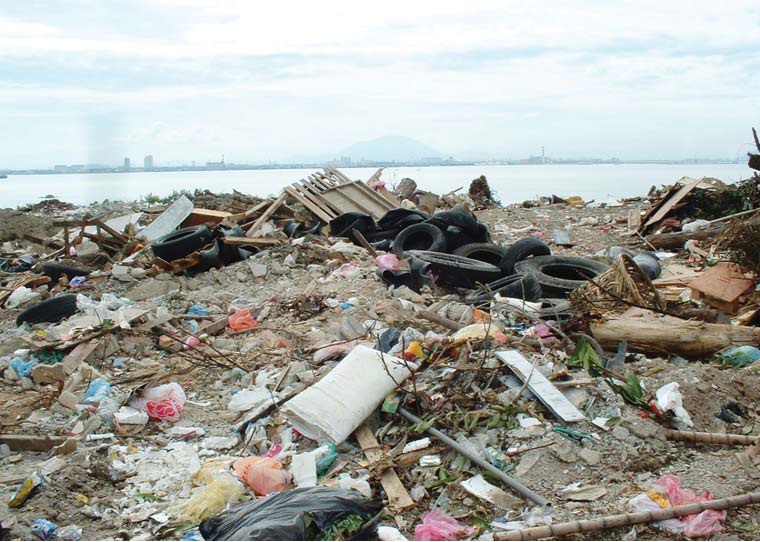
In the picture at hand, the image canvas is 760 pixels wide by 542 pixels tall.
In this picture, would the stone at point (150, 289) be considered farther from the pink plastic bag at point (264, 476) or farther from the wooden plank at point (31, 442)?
the pink plastic bag at point (264, 476)

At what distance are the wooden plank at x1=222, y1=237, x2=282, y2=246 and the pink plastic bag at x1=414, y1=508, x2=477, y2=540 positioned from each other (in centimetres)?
624

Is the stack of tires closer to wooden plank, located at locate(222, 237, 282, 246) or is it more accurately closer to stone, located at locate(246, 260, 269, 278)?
wooden plank, located at locate(222, 237, 282, 246)

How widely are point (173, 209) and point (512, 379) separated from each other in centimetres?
784

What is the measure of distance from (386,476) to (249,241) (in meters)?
5.91

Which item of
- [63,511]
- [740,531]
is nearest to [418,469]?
[740,531]

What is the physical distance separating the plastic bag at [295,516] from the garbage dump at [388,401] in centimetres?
1

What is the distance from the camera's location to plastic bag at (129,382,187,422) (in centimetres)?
454

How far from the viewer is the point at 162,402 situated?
15.1 feet

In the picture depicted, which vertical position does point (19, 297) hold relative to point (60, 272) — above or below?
below

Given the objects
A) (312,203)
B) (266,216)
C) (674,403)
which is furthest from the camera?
(312,203)

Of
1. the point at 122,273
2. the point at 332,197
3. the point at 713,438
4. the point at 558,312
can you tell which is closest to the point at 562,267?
the point at 558,312

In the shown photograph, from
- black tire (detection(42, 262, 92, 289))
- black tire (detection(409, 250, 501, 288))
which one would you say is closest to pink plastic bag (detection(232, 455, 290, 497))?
black tire (detection(409, 250, 501, 288))

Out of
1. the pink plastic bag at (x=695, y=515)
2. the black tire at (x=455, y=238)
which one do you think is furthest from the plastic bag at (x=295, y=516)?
the black tire at (x=455, y=238)

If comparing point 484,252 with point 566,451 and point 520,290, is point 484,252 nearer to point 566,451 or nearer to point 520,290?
point 520,290
